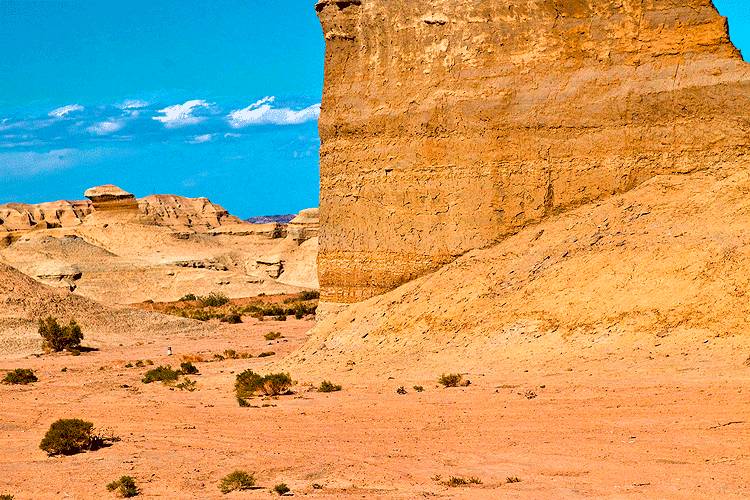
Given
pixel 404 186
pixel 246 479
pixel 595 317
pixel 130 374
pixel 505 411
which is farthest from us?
pixel 130 374

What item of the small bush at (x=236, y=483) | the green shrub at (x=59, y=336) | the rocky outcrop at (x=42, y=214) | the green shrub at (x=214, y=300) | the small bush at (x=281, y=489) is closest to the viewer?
the small bush at (x=281, y=489)

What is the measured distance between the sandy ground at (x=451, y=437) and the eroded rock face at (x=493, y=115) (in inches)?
110

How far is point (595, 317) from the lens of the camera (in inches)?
575

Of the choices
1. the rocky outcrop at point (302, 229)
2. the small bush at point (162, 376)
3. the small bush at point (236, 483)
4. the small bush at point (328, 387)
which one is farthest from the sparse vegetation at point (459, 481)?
the rocky outcrop at point (302, 229)

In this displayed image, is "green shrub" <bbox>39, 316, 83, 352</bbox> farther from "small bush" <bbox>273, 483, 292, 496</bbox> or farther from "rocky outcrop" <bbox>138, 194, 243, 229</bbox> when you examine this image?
"rocky outcrop" <bbox>138, 194, 243, 229</bbox>

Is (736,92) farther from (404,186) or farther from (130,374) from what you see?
(130,374)

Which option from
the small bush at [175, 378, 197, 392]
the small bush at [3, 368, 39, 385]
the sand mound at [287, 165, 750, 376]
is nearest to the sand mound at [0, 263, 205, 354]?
the small bush at [3, 368, 39, 385]

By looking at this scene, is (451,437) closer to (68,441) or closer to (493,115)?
(68,441)

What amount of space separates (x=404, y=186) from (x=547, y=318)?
3.83 metres

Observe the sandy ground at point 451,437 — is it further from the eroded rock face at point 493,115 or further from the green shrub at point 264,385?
the eroded rock face at point 493,115

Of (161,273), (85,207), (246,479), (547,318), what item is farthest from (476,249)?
(85,207)

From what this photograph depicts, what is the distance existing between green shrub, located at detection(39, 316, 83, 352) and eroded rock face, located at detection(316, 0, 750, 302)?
46.8ft

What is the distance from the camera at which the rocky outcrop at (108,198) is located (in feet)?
250

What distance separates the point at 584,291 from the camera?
14977 millimetres
